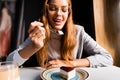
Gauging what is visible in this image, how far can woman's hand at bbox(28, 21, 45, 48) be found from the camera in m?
0.95

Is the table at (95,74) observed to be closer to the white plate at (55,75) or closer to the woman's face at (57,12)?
the white plate at (55,75)

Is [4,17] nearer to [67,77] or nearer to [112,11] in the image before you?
[112,11]

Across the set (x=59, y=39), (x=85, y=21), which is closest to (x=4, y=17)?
(x=85, y=21)

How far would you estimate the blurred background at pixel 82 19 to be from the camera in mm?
1979

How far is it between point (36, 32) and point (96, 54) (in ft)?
1.68

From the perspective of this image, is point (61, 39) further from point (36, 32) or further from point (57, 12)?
point (36, 32)

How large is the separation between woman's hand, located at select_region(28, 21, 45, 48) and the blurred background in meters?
1.04

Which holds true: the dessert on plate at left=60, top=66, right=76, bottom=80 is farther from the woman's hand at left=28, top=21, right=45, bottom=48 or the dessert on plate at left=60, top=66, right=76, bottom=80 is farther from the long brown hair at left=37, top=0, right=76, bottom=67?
the long brown hair at left=37, top=0, right=76, bottom=67

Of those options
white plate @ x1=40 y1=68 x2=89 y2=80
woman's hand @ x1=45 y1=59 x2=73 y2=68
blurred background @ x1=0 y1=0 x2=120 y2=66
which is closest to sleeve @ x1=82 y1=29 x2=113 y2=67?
woman's hand @ x1=45 y1=59 x2=73 y2=68

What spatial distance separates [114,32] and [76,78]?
130 centimetres

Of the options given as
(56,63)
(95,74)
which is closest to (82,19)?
(56,63)

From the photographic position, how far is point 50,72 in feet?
3.05

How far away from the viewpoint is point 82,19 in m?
2.05

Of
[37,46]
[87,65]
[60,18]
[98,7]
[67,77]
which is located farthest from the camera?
[98,7]
